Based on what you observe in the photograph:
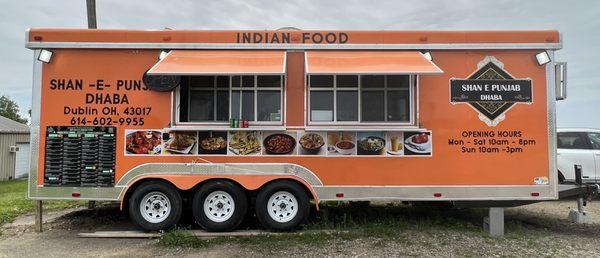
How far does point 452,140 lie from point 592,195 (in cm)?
249

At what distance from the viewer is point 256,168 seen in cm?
678

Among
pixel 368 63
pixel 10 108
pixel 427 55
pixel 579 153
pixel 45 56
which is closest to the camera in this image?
pixel 368 63

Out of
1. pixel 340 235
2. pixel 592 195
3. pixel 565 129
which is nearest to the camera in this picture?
pixel 340 235

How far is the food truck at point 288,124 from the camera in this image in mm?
6746

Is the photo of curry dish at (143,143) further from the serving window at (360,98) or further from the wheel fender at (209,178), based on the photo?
the serving window at (360,98)

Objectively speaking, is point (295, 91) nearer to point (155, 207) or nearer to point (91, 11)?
point (155, 207)

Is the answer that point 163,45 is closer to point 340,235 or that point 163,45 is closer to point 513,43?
point 340,235

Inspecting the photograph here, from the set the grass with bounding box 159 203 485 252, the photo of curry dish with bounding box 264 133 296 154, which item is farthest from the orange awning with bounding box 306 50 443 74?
the grass with bounding box 159 203 485 252

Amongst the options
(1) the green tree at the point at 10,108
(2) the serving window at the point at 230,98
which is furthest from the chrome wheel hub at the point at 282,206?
(1) the green tree at the point at 10,108

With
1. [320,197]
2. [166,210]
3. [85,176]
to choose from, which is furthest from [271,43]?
[85,176]

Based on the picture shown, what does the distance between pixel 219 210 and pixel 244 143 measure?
3.45ft

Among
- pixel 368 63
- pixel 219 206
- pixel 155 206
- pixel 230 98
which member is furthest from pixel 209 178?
pixel 368 63

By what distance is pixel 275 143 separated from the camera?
6.79 metres

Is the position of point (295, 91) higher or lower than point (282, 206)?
higher
